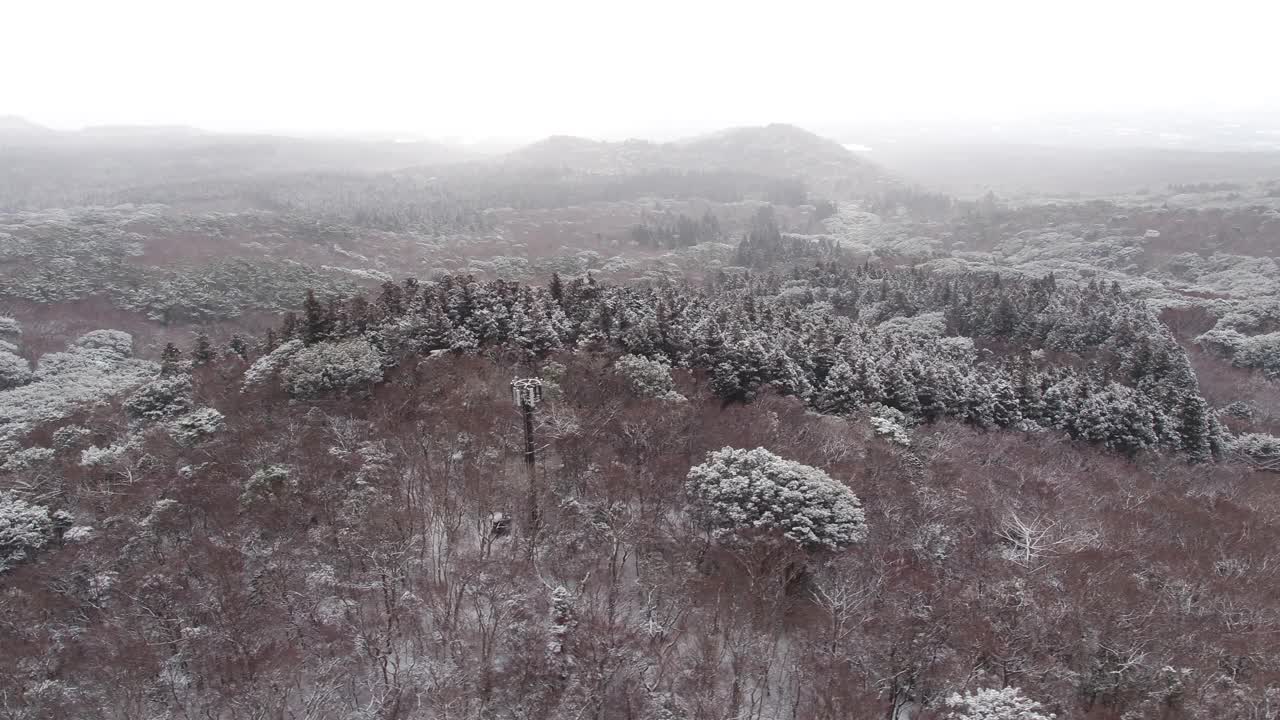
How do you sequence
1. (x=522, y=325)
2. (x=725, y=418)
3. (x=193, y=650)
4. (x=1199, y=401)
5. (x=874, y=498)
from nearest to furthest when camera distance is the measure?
(x=193, y=650)
(x=874, y=498)
(x=725, y=418)
(x=522, y=325)
(x=1199, y=401)

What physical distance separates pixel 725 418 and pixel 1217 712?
21.6 m

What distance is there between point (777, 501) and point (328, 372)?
26.5m

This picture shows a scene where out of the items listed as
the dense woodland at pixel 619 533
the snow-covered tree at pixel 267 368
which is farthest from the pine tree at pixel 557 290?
the snow-covered tree at pixel 267 368

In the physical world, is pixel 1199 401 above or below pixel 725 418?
below

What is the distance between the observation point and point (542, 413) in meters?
30.9

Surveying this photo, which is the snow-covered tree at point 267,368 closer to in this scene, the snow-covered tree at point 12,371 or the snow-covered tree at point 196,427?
the snow-covered tree at point 196,427

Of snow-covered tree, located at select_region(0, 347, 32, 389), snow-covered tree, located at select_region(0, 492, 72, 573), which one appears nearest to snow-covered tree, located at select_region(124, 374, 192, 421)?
snow-covered tree, located at select_region(0, 492, 72, 573)

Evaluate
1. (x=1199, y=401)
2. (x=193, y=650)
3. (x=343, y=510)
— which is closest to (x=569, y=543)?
(x=343, y=510)

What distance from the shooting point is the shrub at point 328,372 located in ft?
112

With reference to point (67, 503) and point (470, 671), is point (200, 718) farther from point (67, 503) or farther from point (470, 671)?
point (67, 503)

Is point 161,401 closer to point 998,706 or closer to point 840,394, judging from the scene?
point 840,394

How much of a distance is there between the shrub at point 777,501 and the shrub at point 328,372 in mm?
21161

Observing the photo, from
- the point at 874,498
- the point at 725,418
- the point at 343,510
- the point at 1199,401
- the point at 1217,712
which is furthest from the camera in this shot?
the point at 1199,401

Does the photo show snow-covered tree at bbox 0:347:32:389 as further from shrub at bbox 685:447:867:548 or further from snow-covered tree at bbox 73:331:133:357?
shrub at bbox 685:447:867:548
